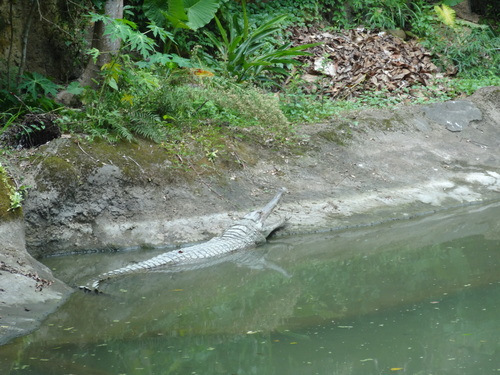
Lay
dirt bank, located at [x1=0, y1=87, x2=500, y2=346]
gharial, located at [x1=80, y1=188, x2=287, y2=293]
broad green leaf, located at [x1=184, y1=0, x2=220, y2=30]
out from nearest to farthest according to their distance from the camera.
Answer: gharial, located at [x1=80, y1=188, x2=287, y2=293]
dirt bank, located at [x1=0, y1=87, x2=500, y2=346]
broad green leaf, located at [x1=184, y1=0, x2=220, y2=30]

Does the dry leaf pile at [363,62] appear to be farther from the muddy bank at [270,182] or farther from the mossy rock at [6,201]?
the mossy rock at [6,201]

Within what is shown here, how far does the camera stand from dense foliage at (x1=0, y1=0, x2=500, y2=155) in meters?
7.09

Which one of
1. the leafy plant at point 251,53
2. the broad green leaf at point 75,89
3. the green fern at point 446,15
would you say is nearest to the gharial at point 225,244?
the broad green leaf at point 75,89

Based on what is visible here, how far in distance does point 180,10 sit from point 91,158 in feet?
11.9

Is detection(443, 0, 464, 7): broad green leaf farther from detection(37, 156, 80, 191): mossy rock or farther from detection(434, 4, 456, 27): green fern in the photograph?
detection(37, 156, 80, 191): mossy rock

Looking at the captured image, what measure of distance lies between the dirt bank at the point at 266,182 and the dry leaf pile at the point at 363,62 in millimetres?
1786

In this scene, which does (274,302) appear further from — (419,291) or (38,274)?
(38,274)

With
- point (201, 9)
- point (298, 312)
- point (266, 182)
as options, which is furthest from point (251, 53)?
point (298, 312)

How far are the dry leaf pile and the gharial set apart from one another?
4.23 metres

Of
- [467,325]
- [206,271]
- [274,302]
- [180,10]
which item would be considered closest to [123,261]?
[206,271]

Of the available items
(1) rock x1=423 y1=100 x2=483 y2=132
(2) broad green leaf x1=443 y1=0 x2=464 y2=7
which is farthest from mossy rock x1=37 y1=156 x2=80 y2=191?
(2) broad green leaf x1=443 y1=0 x2=464 y2=7

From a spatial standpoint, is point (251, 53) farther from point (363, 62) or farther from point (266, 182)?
point (266, 182)

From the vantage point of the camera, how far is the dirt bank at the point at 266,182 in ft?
Answer: 20.8

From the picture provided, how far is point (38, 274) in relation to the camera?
16.5 ft
